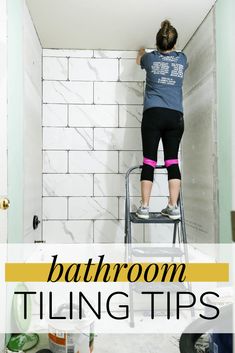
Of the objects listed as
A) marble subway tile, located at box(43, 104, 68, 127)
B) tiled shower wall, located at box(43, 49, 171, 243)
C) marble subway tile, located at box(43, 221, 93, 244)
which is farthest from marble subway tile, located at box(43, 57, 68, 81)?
marble subway tile, located at box(43, 221, 93, 244)

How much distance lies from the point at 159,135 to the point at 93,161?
2.81ft

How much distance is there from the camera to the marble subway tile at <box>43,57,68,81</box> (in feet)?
9.81

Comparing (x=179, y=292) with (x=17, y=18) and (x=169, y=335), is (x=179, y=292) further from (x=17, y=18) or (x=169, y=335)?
(x=17, y=18)

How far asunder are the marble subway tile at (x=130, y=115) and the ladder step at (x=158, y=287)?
4.77 feet

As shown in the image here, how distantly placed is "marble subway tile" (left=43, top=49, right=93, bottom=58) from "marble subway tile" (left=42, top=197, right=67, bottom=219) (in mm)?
1262

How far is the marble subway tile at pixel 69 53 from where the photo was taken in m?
3.00

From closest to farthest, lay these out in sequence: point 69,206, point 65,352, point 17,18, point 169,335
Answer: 1. point 65,352
2. point 169,335
3. point 17,18
4. point 69,206

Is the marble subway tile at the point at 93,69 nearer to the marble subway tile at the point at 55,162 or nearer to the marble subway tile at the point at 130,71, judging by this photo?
the marble subway tile at the point at 130,71

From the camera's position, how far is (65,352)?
157cm

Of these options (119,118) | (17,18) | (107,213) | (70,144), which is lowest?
(107,213)

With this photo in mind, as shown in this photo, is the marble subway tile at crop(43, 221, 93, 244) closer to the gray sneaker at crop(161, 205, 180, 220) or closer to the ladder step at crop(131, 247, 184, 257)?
the ladder step at crop(131, 247, 184, 257)

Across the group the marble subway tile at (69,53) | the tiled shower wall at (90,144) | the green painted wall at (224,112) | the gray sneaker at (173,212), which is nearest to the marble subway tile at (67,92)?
the tiled shower wall at (90,144)

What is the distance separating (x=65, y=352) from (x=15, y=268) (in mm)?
571

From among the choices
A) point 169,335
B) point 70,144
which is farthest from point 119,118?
point 169,335
